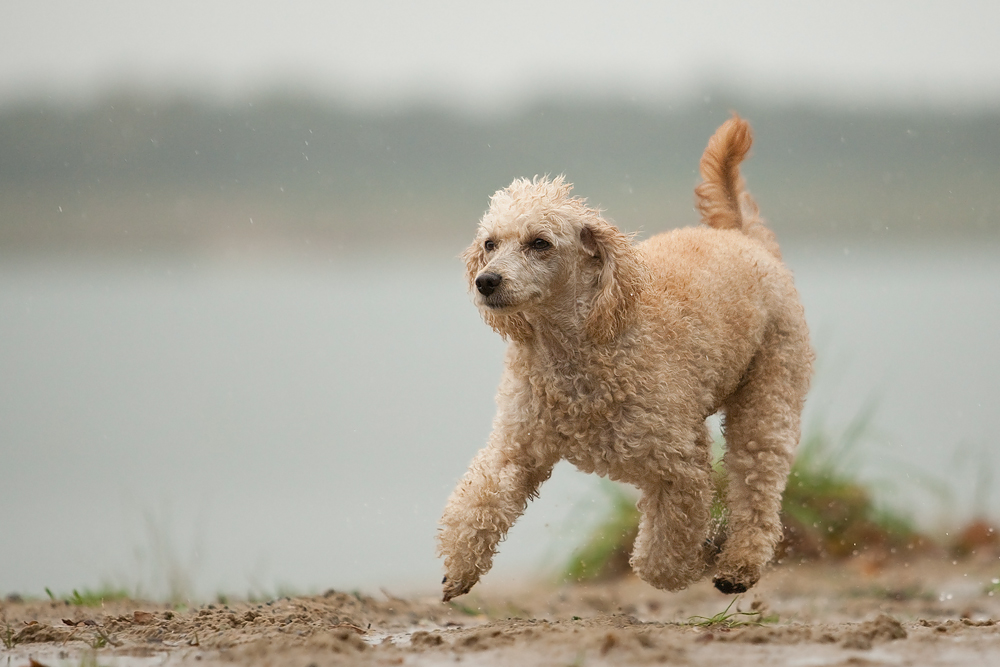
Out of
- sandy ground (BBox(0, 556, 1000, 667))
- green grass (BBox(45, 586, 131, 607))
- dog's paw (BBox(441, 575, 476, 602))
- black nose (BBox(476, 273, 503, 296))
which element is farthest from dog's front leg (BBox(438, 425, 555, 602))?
green grass (BBox(45, 586, 131, 607))

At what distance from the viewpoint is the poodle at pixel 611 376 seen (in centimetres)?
462

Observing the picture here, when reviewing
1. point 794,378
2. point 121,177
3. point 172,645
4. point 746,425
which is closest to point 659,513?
point 746,425

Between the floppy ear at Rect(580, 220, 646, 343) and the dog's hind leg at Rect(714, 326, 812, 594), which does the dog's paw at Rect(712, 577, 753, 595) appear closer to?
the dog's hind leg at Rect(714, 326, 812, 594)

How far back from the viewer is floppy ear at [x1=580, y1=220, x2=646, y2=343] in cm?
461

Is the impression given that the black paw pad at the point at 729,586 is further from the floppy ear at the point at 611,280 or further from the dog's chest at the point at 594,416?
the floppy ear at the point at 611,280

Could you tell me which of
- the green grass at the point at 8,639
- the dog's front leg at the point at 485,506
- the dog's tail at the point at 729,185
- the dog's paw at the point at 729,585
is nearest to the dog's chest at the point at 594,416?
the dog's front leg at the point at 485,506

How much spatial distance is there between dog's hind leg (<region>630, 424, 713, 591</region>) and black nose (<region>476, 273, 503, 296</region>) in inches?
49.6

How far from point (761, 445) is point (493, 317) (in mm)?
1764

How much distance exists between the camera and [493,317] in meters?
4.76

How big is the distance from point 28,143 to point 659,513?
24327 millimetres

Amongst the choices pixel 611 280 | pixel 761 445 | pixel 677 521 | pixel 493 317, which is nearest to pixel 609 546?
pixel 761 445

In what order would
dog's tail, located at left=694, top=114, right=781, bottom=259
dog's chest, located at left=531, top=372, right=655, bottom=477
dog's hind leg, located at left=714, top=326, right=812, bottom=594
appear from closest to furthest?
dog's chest, located at left=531, top=372, right=655, bottom=477, dog's hind leg, located at left=714, top=326, right=812, bottom=594, dog's tail, located at left=694, top=114, right=781, bottom=259

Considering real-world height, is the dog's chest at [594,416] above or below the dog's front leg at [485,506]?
above

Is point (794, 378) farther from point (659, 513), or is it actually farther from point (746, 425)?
point (659, 513)
